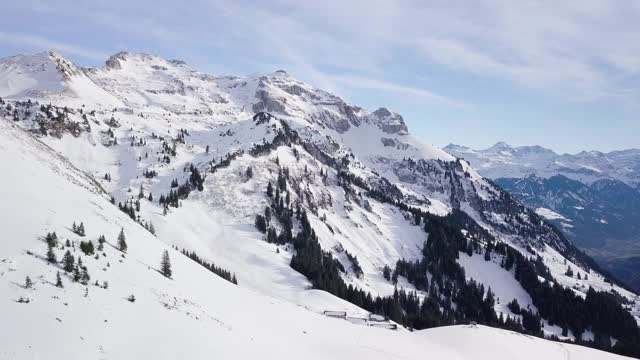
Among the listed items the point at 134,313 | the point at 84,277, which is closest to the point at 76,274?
the point at 84,277

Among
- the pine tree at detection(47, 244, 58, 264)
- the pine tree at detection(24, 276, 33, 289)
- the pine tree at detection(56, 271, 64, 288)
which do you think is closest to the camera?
the pine tree at detection(24, 276, 33, 289)

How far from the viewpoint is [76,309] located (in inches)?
1431

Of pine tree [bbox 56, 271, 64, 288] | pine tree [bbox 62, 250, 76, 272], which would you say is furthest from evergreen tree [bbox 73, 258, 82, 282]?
pine tree [bbox 56, 271, 64, 288]

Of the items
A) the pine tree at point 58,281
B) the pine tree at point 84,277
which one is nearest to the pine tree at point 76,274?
the pine tree at point 84,277

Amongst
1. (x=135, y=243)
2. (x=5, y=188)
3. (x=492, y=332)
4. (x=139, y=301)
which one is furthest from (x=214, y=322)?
(x=492, y=332)

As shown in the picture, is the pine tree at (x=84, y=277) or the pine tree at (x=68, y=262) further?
the pine tree at (x=68, y=262)

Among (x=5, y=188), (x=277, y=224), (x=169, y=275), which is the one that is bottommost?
(x=169, y=275)

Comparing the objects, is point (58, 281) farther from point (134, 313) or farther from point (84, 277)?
point (134, 313)

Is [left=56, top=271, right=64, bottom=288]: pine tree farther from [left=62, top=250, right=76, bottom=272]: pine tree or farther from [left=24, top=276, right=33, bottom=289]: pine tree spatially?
[left=62, top=250, right=76, bottom=272]: pine tree

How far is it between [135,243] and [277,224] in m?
120

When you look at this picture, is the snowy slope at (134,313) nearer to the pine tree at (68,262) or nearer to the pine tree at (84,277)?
the pine tree at (84,277)

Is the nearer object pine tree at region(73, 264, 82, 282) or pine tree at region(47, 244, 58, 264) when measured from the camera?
pine tree at region(73, 264, 82, 282)

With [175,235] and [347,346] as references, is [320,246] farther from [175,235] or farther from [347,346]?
[347,346]

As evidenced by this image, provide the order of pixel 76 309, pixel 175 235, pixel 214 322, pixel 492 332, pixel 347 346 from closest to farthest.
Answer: pixel 76 309, pixel 214 322, pixel 347 346, pixel 492 332, pixel 175 235
